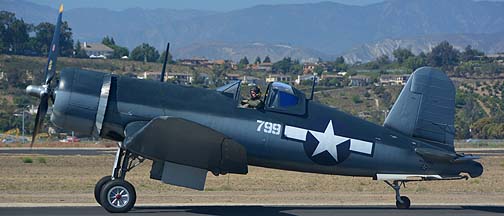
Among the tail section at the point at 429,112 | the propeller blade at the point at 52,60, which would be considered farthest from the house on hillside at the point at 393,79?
the propeller blade at the point at 52,60

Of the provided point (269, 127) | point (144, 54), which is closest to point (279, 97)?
point (269, 127)

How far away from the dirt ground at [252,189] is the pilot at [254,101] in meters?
2.96

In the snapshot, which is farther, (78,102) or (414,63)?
(414,63)

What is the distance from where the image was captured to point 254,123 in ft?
47.5

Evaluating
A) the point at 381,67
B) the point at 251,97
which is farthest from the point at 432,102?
the point at 381,67

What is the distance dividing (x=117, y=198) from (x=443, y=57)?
134779 mm

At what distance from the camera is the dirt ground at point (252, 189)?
17.8 metres

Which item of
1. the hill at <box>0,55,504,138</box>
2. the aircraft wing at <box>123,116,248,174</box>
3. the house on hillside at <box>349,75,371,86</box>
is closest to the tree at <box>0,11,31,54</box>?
the hill at <box>0,55,504,138</box>

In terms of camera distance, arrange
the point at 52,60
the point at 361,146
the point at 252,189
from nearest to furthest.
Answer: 1. the point at 52,60
2. the point at 361,146
3. the point at 252,189

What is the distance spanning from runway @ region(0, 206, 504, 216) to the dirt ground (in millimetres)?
1573

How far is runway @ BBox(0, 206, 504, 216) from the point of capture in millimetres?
14125

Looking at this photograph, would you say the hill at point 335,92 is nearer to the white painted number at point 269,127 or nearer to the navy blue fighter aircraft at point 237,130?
the navy blue fighter aircraft at point 237,130

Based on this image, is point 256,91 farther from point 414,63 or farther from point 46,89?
point 414,63

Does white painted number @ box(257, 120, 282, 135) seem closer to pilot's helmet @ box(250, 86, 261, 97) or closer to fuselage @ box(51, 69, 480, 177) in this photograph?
fuselage @ box(51, 69, 480, 177)
